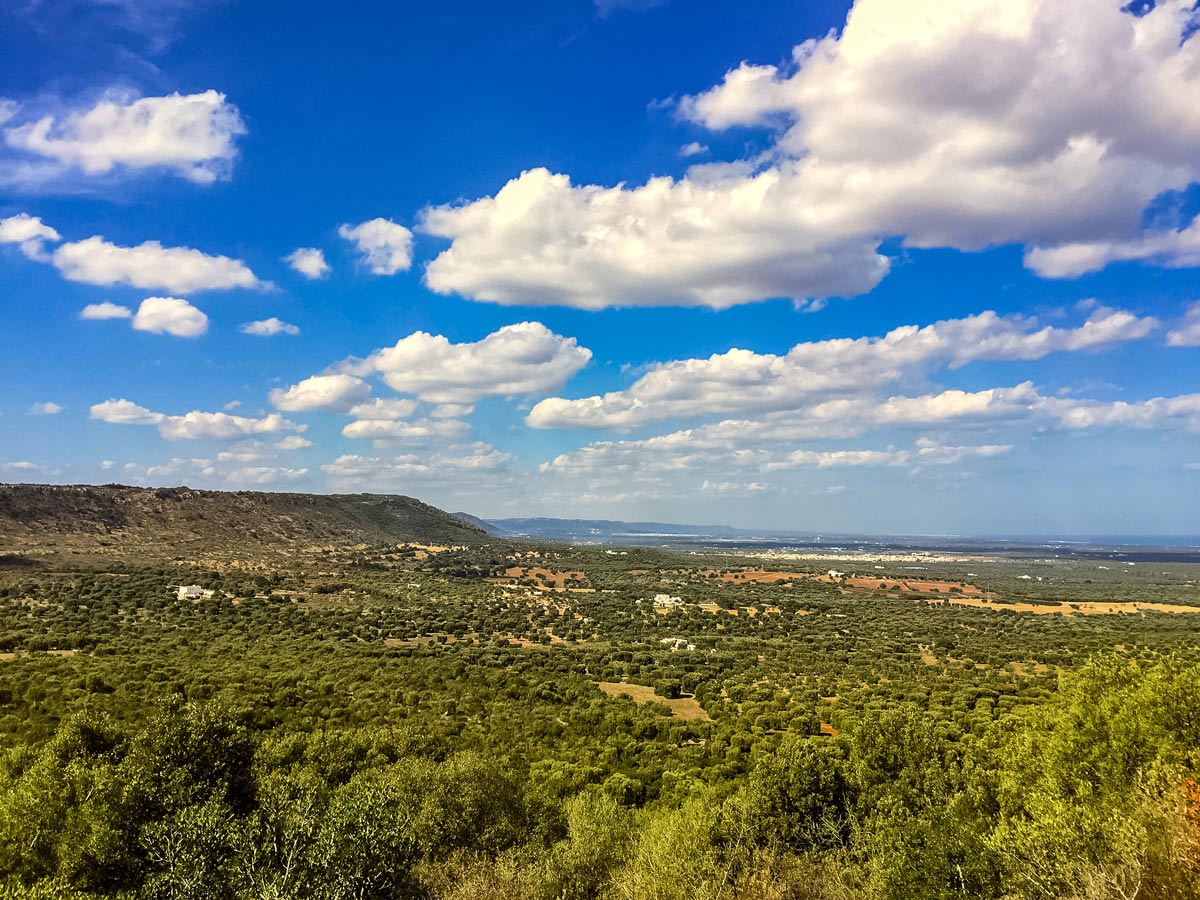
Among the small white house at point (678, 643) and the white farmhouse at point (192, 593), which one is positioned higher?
the white farmhouse at point (192, 593)

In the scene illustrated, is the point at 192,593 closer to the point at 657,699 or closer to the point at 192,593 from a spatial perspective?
the point at 192,593

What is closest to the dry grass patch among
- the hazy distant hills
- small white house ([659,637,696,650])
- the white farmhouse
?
small white house ([659,637,696,650])

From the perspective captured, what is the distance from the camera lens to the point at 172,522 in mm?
110000

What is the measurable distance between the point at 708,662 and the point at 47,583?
6974 cm

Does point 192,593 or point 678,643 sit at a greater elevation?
point 192,593

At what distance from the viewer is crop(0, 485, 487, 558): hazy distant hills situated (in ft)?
301

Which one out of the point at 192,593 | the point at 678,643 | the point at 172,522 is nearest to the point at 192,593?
the point at 192,593

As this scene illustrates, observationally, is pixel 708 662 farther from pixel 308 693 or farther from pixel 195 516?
pixel 195 516

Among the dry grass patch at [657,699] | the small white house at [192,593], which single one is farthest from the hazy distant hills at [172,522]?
the dry grass patch at [657,699]

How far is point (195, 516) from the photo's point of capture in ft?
380

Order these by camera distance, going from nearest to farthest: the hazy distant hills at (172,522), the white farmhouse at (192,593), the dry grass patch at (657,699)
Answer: the dry grass patch at (657,699), the white farmhouse at (192,593), the hazy distant hills at (172,522)

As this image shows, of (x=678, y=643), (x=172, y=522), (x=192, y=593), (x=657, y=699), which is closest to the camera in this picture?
(x=657, y=699)

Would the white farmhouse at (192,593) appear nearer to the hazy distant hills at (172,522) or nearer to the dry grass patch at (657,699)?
the hazy distant hills at (172,522)

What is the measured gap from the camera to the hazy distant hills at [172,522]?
301 ft
